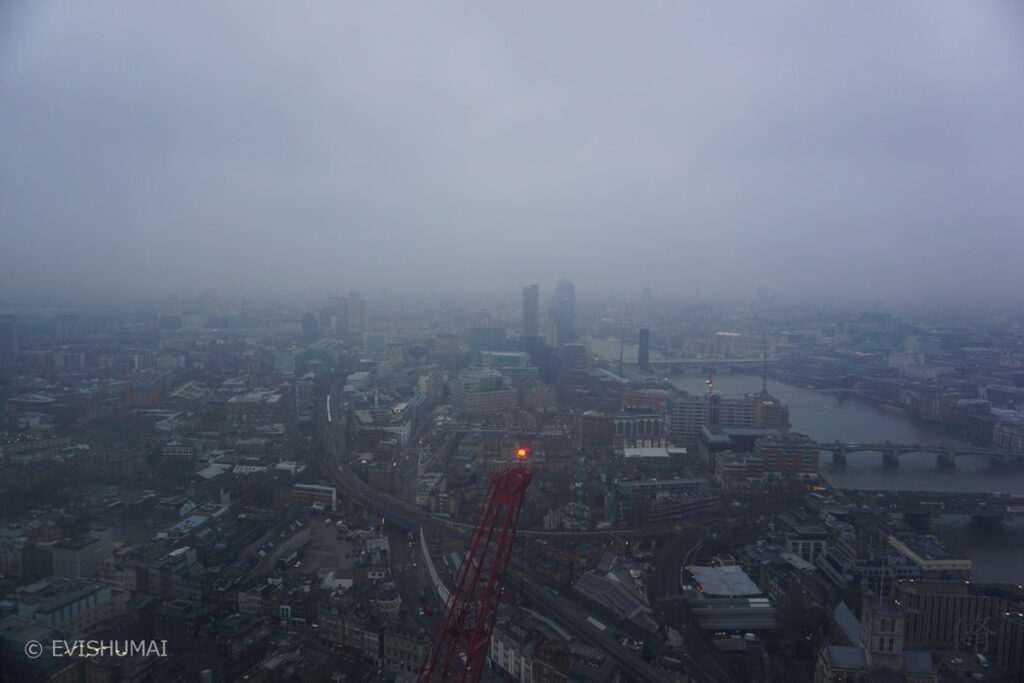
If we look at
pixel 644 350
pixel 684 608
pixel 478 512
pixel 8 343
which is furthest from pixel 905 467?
pixel 8 343

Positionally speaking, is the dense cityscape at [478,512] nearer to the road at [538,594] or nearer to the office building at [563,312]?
the road at [538,594]

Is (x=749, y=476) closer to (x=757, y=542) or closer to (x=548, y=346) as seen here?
(x=757, y=542)

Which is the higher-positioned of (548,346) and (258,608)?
(548,346)

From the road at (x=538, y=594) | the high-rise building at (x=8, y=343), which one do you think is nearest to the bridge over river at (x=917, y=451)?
the road at (x=538, y=594)

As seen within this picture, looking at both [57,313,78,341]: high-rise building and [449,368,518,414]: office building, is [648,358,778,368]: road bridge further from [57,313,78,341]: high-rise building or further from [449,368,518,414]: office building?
[57,313,78,341]: high-rise building

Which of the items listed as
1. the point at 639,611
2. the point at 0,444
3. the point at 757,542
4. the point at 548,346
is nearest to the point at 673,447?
the point at 757,542

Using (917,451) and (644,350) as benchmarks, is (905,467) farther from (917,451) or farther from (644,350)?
(644,350)
